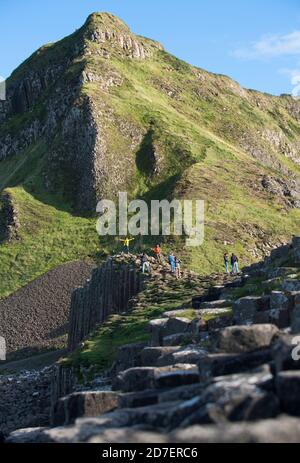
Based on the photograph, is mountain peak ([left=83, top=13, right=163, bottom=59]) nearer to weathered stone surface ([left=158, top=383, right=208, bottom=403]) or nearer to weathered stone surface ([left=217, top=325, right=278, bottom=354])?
weathered stone surface ([left=217, top=325, right=278, bottom=354])

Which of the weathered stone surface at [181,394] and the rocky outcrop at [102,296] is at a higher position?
the rocky outcrop at [102,296]

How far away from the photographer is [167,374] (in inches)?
504

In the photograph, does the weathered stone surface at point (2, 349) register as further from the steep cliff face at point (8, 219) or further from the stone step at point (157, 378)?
the stone step at point (157, 378)

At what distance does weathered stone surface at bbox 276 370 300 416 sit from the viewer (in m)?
9.41

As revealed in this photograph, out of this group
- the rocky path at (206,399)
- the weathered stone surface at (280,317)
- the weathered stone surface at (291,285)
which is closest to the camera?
the rocky path at (206,399)

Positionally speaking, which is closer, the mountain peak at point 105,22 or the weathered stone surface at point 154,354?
the weathered stone surface at point 154,354

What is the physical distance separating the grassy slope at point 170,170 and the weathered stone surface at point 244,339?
6367 cm

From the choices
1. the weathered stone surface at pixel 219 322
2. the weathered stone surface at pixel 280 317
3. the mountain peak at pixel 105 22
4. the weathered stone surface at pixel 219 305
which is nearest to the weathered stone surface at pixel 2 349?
the weathered stone surface at pixel 219 305

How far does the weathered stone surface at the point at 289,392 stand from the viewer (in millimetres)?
9406

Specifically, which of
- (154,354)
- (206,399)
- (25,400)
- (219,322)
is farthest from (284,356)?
(25,400)

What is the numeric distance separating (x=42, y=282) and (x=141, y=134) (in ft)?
147

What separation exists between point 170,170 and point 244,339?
332 ft

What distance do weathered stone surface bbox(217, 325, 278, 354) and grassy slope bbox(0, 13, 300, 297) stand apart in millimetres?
63671

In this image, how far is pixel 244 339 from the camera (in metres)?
12.1
